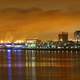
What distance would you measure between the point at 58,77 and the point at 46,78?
119 inches

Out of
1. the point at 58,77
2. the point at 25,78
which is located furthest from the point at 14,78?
the point at 58,77

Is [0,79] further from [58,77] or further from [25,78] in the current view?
[58,77]

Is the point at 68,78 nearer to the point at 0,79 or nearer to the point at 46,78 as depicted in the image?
the point at 46,78

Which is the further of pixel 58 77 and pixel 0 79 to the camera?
pixel 58 77

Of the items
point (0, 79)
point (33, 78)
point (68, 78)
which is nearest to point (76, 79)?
point (68, 78)

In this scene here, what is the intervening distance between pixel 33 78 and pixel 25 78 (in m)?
1.39

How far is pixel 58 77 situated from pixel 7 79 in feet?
30.6

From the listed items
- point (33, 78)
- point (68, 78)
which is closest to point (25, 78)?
point (33, 78)

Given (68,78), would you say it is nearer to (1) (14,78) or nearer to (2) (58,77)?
(2) (58,77)

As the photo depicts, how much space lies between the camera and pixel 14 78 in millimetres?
73750

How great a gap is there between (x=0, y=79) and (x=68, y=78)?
11.1m

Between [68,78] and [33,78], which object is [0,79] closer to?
[33,78]

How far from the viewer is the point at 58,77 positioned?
250 ft

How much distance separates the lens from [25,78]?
74000 millimetres
